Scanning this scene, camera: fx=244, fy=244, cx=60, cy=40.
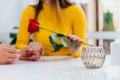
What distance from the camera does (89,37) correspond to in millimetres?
3035

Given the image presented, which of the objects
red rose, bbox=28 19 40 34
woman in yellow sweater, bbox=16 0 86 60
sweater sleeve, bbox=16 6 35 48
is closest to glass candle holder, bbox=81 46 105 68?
red rose, bbox=28 19 40 34

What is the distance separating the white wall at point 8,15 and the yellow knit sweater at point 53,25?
1.50 m

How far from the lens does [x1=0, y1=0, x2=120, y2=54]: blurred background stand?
10.3ft

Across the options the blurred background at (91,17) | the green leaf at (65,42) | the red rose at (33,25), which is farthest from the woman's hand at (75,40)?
the blurred background at (91,17)

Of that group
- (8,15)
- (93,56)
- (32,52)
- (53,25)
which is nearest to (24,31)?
(53,25)

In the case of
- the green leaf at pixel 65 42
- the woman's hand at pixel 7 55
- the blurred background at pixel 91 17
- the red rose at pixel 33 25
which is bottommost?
the woman's hand at pixel 7 55

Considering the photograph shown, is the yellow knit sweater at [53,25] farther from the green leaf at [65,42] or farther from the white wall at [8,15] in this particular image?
the white wall at [8,15]

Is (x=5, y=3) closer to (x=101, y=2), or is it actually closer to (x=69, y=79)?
(x=101, y=2)

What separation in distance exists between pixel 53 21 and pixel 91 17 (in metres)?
1.52

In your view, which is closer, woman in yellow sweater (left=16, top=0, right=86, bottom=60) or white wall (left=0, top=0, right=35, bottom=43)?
woman in yellow sweater (left=16, top=0, right=86, bottom=60)

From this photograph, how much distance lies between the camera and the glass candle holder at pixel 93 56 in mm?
1085

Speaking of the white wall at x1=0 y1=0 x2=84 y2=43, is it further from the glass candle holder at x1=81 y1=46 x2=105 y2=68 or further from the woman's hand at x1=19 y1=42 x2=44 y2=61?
the glass candle holder at x1=81 y1=46 x2=105 y2=68

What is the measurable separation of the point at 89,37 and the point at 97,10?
47 cm

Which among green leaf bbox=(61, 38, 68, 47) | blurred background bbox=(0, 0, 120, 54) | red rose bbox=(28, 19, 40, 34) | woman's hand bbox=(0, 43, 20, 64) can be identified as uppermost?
blurred background bbox=(0, 0, 120, 54)
